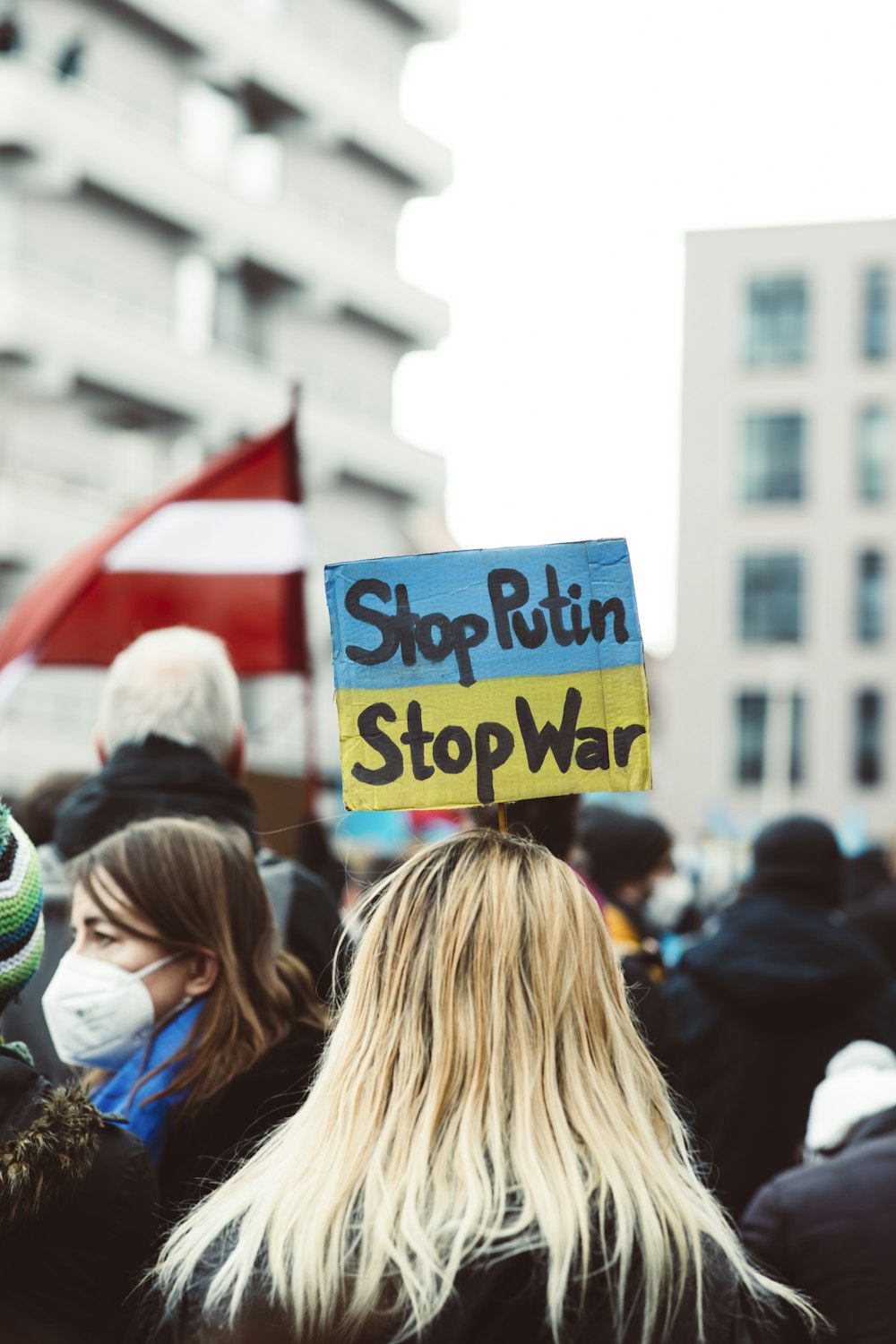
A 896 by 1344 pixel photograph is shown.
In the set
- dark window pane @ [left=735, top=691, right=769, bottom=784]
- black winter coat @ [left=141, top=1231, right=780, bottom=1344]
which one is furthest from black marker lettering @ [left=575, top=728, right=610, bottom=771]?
dark window pane @ [left=735, top=691, right=769, bottom=784]

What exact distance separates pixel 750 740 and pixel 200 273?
79.3 ft

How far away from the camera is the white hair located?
12.5 feet

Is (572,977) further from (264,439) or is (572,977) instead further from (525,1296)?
A: (264,439)

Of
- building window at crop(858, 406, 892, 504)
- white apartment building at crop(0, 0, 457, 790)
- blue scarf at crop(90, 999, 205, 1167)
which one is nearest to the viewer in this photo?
blue scarf at crop(90, 999, 205, 1167)

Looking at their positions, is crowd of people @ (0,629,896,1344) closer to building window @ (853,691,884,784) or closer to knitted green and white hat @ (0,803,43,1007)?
knitted green and white hat @ (0,803,43,1007)

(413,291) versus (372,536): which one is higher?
(413,291)

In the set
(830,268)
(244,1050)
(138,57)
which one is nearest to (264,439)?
(244,1050)

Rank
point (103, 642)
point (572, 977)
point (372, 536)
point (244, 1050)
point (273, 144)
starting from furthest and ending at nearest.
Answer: point (372, 536)
point (273, 144)
point (103, 642)
point (244, 1050)
point (572, 977)

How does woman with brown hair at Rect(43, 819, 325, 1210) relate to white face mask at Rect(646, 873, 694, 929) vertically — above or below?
above

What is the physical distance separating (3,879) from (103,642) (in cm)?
411

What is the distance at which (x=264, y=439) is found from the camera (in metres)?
6.54

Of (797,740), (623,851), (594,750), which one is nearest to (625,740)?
(594,750)

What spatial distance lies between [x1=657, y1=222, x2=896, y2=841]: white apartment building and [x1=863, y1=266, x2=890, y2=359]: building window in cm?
5

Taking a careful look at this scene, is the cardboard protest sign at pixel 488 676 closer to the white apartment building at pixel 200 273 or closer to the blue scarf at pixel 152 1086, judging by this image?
the blue scarf at pixel 152 1086
